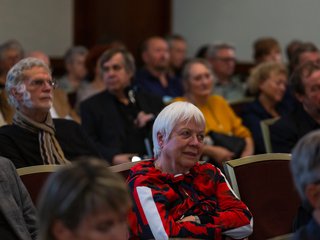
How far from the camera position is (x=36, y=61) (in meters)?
3.40

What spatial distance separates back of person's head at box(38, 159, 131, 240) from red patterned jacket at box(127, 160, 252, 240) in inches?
37.5

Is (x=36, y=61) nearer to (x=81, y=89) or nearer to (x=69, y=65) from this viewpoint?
(x=81, y=89)

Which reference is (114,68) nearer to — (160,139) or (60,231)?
(160,139)

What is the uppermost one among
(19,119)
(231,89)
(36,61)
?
(36,61)

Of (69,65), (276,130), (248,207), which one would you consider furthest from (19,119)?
(69,65)

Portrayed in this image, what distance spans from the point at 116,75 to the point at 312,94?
4.35 ft

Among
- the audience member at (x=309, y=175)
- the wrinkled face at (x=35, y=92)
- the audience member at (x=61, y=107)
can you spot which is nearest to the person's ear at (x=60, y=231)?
the audience member at (x=309, y=175)

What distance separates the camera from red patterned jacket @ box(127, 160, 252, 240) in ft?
8.32

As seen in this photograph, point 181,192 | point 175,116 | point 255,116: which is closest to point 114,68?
point 255,116

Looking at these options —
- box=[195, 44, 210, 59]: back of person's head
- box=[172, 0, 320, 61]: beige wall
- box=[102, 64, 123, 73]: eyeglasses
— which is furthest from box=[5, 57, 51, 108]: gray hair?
box=[172, 0, 320, 61]: beige wall

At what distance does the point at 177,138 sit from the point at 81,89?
3085mm

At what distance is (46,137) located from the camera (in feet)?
10.7

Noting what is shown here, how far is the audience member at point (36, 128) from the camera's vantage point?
10.5 ft

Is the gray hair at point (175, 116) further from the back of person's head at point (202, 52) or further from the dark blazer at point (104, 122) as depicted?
the back of person's head at point (202, 52)
